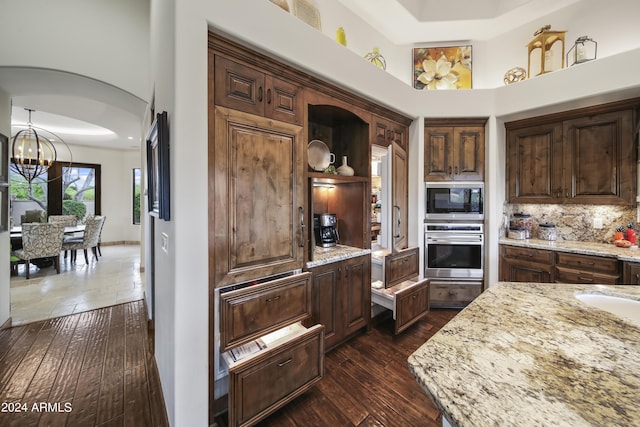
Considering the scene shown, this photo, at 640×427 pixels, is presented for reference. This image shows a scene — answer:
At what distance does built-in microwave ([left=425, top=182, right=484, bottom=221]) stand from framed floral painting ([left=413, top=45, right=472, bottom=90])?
4.56 ft

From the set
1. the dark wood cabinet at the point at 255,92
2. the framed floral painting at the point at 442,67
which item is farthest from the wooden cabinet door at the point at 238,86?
the framed floral painting at the point at 442,67

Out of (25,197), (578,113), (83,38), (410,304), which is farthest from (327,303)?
(25,197)

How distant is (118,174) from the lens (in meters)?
7.96

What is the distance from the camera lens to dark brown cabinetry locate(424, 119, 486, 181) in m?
3.15

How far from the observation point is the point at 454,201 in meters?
3.17

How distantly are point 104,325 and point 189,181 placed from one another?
9.03ft

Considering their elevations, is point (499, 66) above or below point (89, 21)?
below

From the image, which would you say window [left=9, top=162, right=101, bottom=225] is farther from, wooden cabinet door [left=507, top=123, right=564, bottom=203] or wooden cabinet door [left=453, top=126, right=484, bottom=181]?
wooden cabinet door [left=507, top=123, right=564, bottom=203]

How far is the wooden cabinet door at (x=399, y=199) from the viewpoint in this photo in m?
2.71

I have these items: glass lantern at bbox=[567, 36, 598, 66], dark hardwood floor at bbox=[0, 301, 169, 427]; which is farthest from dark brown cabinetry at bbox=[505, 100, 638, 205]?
dark hardwood floor at bbox=[0, 301, 169, 427]

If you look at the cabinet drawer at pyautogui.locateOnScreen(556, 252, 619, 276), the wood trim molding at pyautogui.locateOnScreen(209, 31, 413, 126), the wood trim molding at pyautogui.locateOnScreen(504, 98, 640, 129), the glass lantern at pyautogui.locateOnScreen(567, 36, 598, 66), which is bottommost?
the cabinet drawer at pyautogui.locateOnScreen(556, 252, 619, 276)

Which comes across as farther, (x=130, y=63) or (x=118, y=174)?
(x=118, y=174)

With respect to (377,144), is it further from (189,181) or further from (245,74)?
(189,181)

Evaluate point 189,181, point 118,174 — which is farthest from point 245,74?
point 118,174
